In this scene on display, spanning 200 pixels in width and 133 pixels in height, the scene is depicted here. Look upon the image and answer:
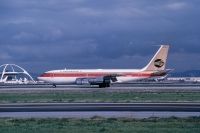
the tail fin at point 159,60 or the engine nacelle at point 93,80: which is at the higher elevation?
the tail fin at point 159,60

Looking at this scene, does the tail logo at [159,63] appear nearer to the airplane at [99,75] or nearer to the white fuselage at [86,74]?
the airplane at [99,75]

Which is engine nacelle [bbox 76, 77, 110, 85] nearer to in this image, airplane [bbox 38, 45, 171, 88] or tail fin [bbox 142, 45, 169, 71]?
airplane [bbox 38, 45, 171, 88]

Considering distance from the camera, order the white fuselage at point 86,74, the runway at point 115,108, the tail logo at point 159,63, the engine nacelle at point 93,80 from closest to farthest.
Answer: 1. the runway at point 115,108
2. the engine nacelle at point 93,80
3. the white fuselage at point 86,74
4. the tail logo at point 159,63

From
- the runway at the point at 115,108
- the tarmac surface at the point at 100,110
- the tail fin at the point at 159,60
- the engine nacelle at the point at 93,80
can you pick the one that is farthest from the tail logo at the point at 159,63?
the runway at the point at 115,108

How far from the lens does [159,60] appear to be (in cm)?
9375

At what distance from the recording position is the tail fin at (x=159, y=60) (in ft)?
301

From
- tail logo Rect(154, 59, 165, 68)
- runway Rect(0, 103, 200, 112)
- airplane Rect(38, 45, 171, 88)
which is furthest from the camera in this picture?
tail logo Rect(154, 59, 165, 68)

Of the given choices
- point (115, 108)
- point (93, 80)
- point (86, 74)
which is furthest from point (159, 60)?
point (115, 108)

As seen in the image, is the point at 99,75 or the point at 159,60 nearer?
the point at 99,75

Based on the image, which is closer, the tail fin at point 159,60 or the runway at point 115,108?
the runway at point 115,108

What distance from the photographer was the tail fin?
9159 centimetres

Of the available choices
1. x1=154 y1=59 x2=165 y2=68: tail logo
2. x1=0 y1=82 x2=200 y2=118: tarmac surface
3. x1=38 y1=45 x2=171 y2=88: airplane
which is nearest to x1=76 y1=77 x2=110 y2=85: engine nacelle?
x1=38 y1=45 x2=171 y2=88: airplane

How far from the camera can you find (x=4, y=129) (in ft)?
68.7

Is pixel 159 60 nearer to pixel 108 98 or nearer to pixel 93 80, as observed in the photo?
pixel 93 80
